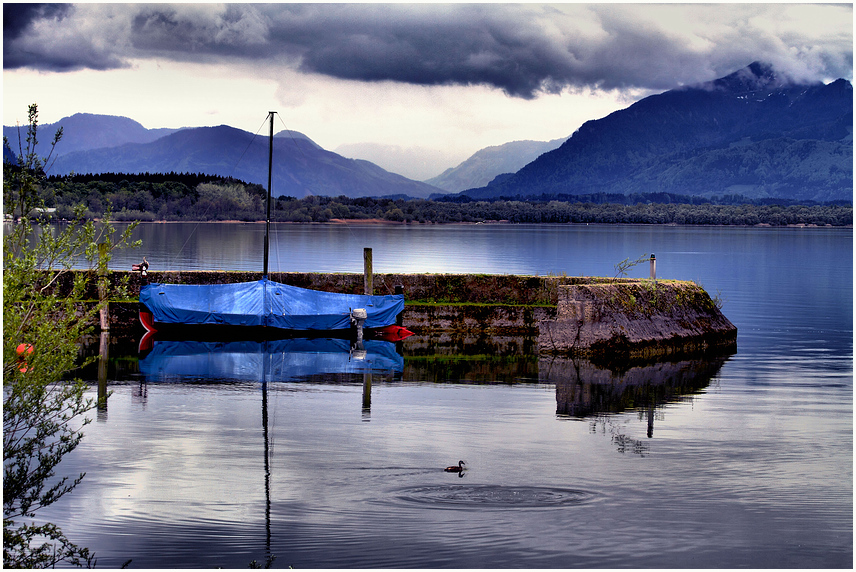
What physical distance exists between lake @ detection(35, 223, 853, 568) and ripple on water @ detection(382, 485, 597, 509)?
0.14 feet

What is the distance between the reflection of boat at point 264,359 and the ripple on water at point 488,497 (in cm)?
1052

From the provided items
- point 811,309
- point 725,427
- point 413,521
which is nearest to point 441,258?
point 811,309

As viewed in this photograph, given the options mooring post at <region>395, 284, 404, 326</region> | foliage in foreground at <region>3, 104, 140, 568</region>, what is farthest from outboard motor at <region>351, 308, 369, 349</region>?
foliage in foreground at <region>3, 104, 140, 568</region>

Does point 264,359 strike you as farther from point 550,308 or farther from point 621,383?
point 550,308

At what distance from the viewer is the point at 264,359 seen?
26.2 m

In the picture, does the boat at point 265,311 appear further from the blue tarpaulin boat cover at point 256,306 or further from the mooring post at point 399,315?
the mooring post at point 399,315

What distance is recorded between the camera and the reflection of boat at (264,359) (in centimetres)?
2331

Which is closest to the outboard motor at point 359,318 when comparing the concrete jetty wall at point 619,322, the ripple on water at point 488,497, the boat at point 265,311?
the boat at point 265,311

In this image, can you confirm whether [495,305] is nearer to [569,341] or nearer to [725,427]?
[569,341]

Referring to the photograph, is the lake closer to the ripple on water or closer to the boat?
the ripple on water

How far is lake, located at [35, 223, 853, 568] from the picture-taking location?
423 inches

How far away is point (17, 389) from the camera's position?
9.11 metres

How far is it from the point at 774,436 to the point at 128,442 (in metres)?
11.2

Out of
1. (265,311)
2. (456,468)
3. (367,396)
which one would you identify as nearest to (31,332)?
(456,468)
